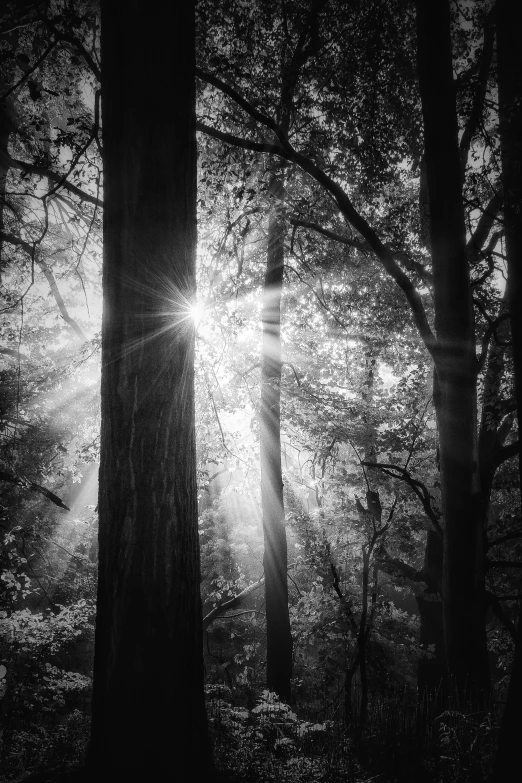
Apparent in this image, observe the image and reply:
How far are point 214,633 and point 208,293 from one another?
18.7 m

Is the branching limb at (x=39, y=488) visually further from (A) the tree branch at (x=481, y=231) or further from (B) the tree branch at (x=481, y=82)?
(B) the tree branch at (x=481, y=82)

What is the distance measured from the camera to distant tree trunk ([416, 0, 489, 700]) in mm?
4598

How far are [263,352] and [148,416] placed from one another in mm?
6651

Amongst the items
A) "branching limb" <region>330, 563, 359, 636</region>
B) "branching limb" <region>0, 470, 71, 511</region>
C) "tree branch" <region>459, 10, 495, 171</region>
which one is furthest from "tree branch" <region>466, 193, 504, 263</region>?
"branching limb" <region>0, 470, 71, 511</region>

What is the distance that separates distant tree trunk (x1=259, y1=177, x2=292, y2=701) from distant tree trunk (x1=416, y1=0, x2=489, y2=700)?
2969mm

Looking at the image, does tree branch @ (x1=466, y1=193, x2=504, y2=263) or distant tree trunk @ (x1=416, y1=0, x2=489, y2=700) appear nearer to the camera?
distant tree trunk @ (x1=416, y1=0, x2=489, y2=700)

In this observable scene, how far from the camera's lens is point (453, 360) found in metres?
4.75

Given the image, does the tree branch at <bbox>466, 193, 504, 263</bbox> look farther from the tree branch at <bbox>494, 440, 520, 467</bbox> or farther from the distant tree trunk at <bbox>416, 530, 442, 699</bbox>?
the distant tree trunk at <bbox>416, 530, 442, 699</bbox>

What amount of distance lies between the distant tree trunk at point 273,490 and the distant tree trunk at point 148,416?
4.96 meters

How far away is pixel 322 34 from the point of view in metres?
5.23

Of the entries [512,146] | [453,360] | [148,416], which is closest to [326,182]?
[512,146]

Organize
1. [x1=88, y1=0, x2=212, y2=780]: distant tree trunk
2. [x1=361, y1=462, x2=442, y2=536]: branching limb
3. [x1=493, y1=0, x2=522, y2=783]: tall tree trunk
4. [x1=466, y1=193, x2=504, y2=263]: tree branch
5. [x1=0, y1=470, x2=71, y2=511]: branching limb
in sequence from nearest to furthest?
[x1=88, y1=0, x2=212, y2=780]: distant tree trunk → [x1=493, y1=0, x2=522, y2=783]: tall tree trunk → [x1=0, y1=470, x2=71, y2=511]: branching limb → [x1=361, y1=462, x2=442, y2=536]: branching limb → [x1=466, y1=193, x2=504, y2=263]: tree branch

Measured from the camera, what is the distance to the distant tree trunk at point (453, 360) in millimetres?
4598

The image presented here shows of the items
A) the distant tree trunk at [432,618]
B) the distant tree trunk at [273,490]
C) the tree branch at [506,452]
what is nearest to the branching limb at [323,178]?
the tree branch at [506,452]
